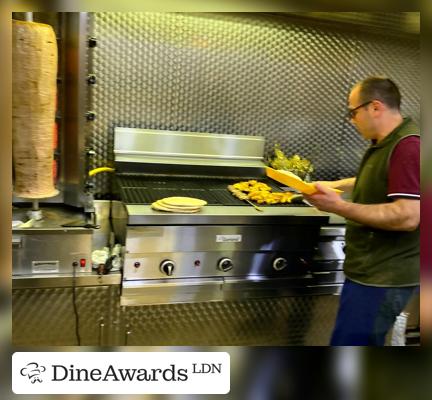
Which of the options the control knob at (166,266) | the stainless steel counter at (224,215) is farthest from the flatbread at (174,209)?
the control knob at (166,266)

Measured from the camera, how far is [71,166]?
1.33 metres

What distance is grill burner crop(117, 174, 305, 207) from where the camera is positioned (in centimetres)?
133

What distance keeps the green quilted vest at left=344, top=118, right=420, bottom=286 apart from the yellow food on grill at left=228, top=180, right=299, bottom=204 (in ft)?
0.79

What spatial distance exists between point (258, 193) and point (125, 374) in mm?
683

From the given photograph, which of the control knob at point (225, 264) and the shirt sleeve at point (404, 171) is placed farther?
the control knob at point (225, 264)

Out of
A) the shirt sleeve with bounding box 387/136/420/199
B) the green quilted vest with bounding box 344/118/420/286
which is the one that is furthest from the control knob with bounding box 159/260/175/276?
the shirt sleeve with bounding box 387/136/420/199

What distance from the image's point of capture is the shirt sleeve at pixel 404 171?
3.61 feet

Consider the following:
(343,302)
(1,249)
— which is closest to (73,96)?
(1,249)

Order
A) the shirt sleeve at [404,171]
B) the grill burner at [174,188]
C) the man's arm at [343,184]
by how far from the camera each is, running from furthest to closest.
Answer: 1. the grill burner at [174,188]
2. the man's arm at [343,184]
3. the shirt sleeve at [404,171]

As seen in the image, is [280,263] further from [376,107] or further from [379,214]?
[376,107]

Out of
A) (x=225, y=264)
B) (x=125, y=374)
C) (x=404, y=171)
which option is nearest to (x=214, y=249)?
(x=225, y=264)

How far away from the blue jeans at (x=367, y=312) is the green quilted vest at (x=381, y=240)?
0.09 feet

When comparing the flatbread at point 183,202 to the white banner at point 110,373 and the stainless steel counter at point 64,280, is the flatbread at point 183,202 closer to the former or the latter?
the stainless steel counter at point 64,280

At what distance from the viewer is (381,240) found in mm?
1136
